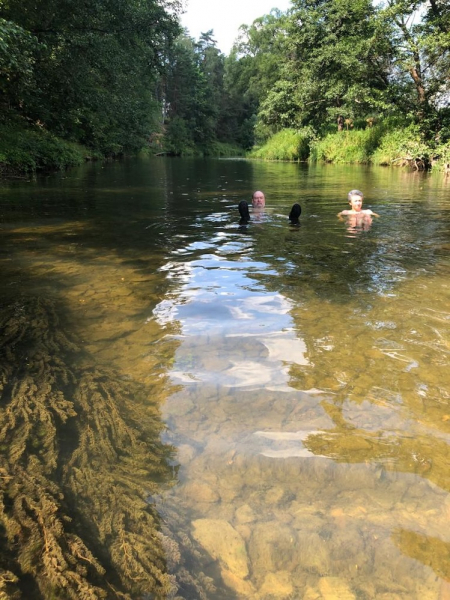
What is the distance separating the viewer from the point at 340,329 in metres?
3.50

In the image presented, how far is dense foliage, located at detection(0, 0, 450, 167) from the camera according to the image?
51.5 feet

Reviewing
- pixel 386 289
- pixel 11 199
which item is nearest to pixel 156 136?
pixel 11 199

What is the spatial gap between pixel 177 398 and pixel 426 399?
1.54m

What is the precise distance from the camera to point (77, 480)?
1.87 m

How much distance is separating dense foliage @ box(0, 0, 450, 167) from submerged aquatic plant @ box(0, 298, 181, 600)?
8.81m

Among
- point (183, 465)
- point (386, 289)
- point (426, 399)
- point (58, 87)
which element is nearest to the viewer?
point (183, 465)

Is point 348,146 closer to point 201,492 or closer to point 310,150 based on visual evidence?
point 310,150

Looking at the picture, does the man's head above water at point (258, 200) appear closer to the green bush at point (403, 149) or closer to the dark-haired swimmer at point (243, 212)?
the dark-haired swimmer at point (243, 212)

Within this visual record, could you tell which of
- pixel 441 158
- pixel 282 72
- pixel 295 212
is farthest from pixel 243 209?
pixel 282 72

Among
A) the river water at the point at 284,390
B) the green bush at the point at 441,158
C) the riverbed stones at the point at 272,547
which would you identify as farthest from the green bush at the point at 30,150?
the green bush at the point at 441,158

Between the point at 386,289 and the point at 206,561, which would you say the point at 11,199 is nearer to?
the point at 386,289

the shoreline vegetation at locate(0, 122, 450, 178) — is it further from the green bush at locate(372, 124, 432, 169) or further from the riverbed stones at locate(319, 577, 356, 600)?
the riverbed stones at locate(319, 577, 356, 600)

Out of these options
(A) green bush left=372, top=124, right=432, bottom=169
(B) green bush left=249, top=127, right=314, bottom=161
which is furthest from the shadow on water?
(B) green bush left=249, top=127, right=314, bottom=161

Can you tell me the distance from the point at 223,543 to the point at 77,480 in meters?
0.73
